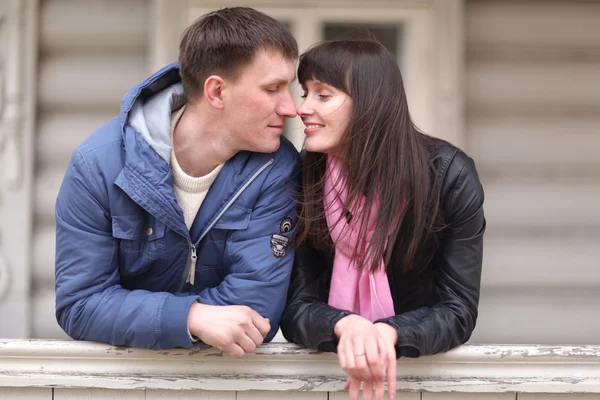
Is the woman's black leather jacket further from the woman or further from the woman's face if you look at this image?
the woman's face

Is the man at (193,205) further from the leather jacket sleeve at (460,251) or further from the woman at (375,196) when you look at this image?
the leather jacket sleeve at (460,251)

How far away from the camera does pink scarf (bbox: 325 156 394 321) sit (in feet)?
7.42

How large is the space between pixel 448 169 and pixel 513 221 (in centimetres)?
198

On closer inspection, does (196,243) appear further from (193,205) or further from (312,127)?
(312,127)

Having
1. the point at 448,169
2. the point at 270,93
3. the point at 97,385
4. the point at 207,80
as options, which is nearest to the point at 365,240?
the point at 448,169

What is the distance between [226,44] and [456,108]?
6.01 ft

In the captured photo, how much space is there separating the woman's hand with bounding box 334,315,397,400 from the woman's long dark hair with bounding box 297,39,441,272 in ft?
1.01

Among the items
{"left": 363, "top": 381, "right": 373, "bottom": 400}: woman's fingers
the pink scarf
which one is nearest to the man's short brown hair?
the pink scarf

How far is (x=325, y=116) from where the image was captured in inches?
88.0

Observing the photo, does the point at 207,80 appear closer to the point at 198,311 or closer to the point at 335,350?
the point at 198,311

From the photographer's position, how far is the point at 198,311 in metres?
2.07

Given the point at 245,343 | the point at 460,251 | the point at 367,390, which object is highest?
the point at 460,251

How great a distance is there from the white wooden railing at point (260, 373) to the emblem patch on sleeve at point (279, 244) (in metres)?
0.26

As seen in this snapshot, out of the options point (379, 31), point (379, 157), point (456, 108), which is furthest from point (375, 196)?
point (379, 31)
